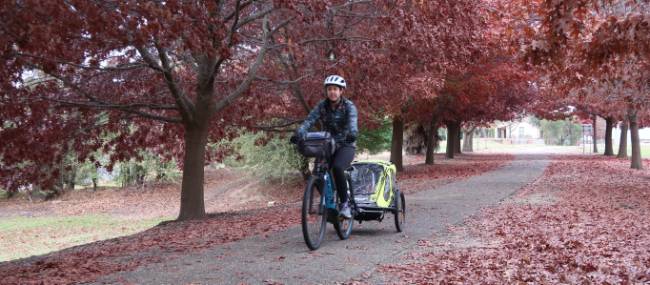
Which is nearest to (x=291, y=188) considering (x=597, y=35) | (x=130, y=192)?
(x=130, y=192)

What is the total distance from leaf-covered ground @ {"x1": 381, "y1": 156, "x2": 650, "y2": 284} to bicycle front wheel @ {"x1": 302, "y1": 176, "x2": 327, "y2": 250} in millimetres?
1116

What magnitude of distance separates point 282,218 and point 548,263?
6454 millimetres

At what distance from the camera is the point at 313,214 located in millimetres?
7715

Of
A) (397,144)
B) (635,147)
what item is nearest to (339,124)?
(397,144)

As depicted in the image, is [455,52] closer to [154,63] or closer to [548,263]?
[154,63]

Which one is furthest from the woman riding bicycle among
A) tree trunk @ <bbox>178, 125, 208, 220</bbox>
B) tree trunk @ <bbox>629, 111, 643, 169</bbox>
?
tree trunk @ <bbox>629, 111, 643, 169</bbox>

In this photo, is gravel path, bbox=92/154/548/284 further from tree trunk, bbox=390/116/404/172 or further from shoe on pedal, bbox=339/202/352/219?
tree trunk, bbox=390/116/404/172

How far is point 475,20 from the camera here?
45.5 ft

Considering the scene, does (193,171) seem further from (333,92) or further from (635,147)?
(635,147)

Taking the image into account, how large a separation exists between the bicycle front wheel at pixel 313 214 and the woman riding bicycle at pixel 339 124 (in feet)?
0.95

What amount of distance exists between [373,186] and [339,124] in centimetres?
140

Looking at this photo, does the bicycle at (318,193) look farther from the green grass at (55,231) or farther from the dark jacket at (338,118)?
the green grass at (55,231)

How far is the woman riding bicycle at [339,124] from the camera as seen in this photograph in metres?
7.81

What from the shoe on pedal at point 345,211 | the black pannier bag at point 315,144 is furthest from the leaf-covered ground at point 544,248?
the black pannier bag at point 315,144
